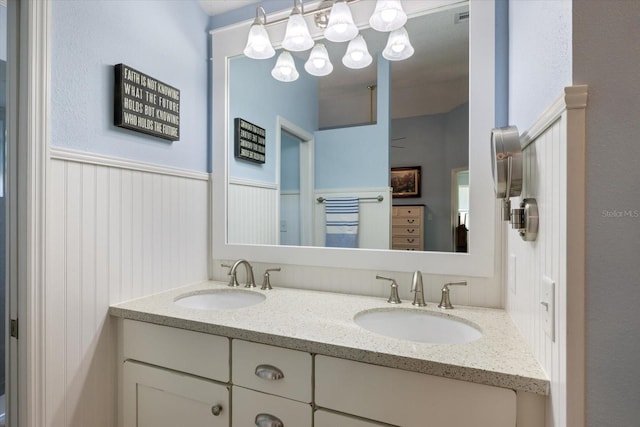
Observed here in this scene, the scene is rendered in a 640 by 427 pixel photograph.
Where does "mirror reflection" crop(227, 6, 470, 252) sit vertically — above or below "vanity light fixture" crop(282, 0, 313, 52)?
below

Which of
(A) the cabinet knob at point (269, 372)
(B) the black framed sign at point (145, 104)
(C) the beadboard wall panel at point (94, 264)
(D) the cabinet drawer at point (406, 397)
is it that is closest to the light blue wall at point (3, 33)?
(B) the black framed sign at point (145, 104)

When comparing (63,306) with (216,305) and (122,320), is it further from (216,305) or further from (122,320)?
(216,305)

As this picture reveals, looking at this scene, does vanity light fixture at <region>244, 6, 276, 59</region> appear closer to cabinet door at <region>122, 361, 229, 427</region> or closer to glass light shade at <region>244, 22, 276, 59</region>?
glass light shade at <region>244, 22, 276, 59</region>

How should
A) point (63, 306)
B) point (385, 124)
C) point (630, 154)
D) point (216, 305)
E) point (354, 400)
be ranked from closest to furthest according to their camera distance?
point (630, 154) < point (354, 400) < point (63, 306) < point (385, 124) < point (216, 305)

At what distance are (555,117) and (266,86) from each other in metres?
1.40

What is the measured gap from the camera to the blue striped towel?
4.95 ft

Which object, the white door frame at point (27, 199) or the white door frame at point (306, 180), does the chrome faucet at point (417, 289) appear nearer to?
the white door frame at point (306, 180)

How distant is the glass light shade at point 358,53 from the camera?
58.2 inches

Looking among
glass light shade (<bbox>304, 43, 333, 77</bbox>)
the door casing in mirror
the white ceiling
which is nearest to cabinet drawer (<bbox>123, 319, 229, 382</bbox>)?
the door casing in mirror

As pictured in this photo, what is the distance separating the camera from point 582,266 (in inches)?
23.6

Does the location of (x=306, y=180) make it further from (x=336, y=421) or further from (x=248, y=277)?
(x=336, y=421)

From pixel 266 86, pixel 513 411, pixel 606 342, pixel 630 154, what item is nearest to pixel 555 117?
pixel 630 154

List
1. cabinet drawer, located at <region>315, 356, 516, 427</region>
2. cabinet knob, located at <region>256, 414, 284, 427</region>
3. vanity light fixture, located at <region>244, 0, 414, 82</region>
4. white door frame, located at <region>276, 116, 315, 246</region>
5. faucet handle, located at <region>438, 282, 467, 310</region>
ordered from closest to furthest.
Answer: cabinet drawer, located at <region>315, 356, 516, 427</region> < cabinet knob, located at <region>256, 414, 284, 427</region> < faucet handle, located at <region>438, 282, 467, 310</region> < vanity light fixture, located at <region>244, 0, 414, 82</region> < white door frame, located at <region>276, 116, 315, 246</region>

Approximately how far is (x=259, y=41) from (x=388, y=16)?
61cm
